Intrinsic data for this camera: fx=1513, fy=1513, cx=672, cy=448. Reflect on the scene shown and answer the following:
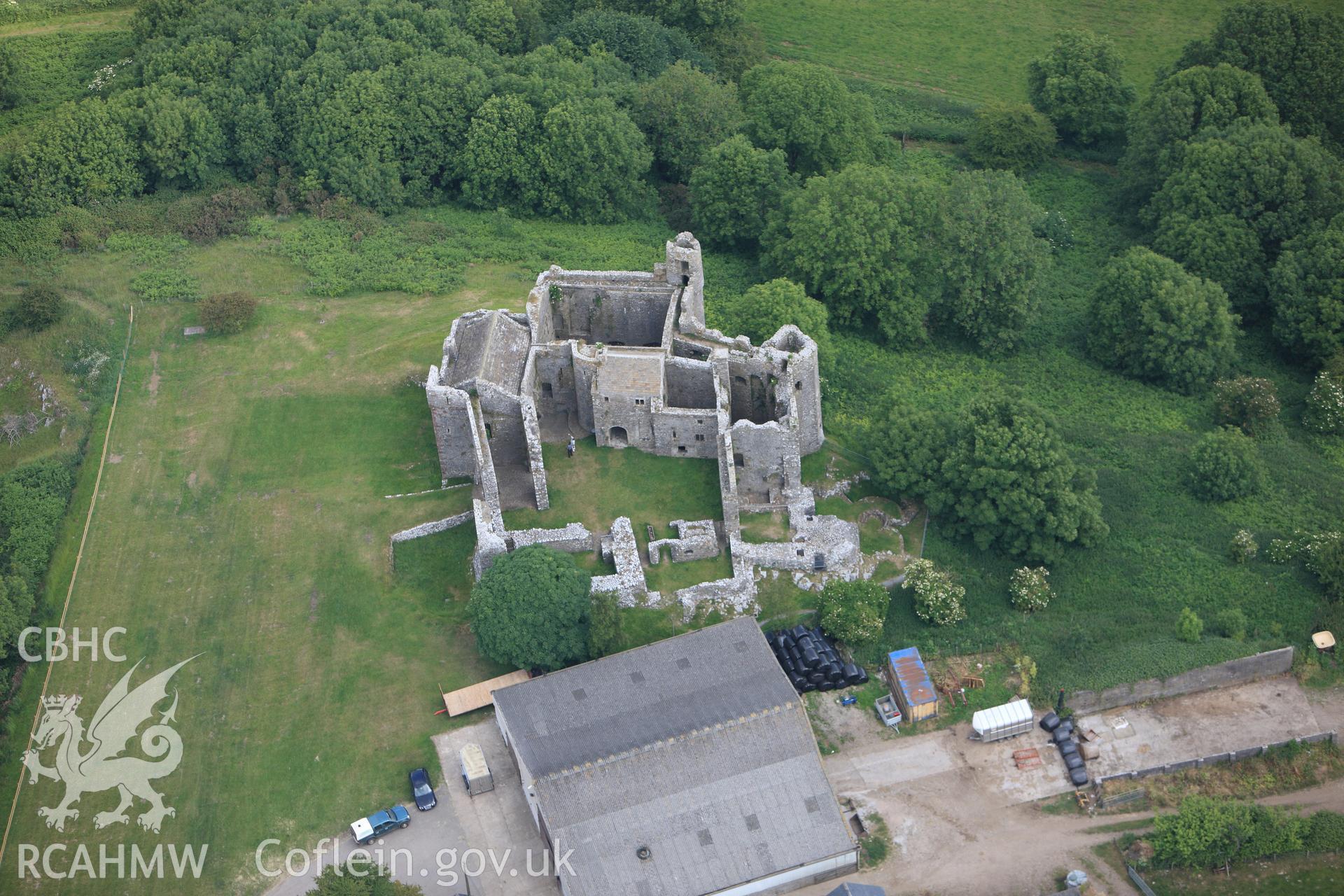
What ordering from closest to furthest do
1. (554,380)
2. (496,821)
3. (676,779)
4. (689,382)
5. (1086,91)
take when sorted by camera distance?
1. (676,779)
2. (496,821)
3. (689,382)
4. (554,380)
5. (1086,91)

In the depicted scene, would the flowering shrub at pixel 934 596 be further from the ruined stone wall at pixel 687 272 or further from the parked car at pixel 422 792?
the parked car at pixel 422 792

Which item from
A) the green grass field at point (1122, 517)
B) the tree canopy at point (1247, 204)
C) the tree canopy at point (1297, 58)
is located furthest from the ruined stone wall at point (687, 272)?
the tree canopy at point (1297, 58)

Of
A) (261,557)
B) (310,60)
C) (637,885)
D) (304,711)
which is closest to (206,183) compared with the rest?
(310,60)

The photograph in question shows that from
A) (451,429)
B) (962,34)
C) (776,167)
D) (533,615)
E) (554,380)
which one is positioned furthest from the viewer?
(962,34)

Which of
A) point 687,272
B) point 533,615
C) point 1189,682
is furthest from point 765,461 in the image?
point 1189,682

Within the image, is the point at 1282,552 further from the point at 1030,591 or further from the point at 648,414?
the point at 648,414

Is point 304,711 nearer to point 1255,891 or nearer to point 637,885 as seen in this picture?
point 637,885

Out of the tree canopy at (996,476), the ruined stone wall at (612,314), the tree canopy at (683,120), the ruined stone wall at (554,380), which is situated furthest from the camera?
the tree canopy at (683,120)
